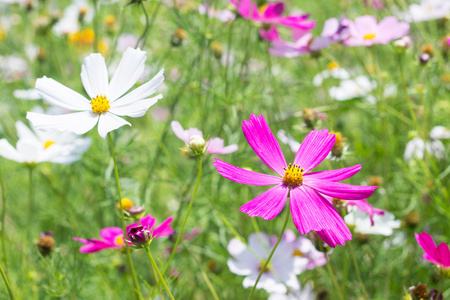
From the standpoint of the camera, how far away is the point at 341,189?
1.86ft

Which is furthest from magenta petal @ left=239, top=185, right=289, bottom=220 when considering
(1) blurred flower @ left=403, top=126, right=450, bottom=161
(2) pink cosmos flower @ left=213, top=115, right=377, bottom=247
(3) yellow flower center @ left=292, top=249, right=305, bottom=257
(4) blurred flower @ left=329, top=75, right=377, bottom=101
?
(4) blurred flower @ left=329, top=75, right=377, bottom=101

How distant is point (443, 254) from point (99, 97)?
527mm

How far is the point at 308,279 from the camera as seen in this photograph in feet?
3.68

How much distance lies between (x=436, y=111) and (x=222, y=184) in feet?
1.92

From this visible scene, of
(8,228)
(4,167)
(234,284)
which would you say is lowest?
(8,228)

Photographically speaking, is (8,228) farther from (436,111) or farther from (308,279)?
(436,111)

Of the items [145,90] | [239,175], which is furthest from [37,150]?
[239,175]

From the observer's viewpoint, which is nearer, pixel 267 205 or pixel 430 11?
pixel 267 205

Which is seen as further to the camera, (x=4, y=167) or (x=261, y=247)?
(x=4, y=167)

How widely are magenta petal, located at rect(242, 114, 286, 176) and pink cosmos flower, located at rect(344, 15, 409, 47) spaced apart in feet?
1.45

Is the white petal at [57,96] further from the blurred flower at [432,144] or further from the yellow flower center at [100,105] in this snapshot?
the blurred flower at [432,144]

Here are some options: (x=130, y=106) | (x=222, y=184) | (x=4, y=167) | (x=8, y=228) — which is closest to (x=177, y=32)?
(x=222, y=184)

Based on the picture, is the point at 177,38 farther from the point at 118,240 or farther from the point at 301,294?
the point at 301,294

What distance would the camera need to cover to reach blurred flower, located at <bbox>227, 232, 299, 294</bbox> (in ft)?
2.87
